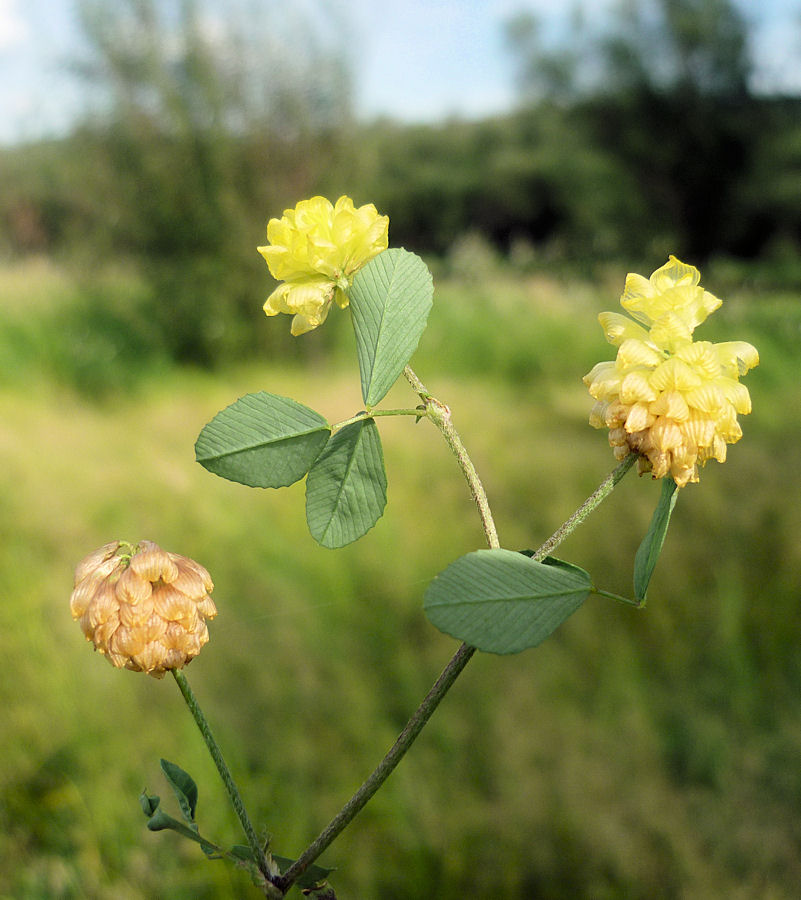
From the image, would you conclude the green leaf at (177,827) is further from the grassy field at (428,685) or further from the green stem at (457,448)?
the grassy field at (428,685)

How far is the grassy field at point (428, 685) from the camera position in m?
0.89

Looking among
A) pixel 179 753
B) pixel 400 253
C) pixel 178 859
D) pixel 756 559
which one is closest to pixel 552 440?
pixel 756 559

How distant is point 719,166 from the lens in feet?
9.30

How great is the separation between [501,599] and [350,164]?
90.0 inches

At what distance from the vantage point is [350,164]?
7.55 ft

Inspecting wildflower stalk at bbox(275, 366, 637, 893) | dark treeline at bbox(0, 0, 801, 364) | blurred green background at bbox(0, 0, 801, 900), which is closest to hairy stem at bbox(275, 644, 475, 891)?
wildflower stalk at bbox(275, 366, 637, 893)

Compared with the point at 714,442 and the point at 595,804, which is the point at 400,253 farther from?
the point at 595,804

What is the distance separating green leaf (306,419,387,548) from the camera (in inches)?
7.8

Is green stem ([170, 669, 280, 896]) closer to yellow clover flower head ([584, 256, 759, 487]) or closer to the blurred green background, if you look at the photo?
yellow clover flower head ([584, 256, 759, 487])

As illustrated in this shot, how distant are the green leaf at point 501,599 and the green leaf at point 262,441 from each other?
45 millimetres

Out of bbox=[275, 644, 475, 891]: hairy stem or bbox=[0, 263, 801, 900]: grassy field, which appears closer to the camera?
bbox=[275, 644, 475, 891]: hairy stem

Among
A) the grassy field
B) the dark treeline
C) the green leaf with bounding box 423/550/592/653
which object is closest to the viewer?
the green leaf with bounding box 423/550/592/653

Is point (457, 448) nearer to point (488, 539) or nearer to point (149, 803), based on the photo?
point (488, 539)

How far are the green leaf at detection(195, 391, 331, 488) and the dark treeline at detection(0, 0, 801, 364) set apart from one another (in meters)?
2.04
